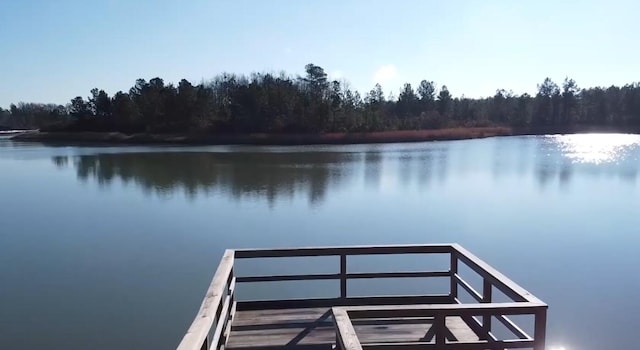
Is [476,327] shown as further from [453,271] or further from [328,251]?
[328,251]

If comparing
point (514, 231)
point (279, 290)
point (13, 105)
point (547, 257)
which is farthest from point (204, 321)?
point (13, 105)

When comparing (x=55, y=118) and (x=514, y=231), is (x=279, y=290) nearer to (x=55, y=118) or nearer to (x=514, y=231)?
(x=514, y=231)

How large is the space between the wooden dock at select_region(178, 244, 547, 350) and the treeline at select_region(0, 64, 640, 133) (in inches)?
1614

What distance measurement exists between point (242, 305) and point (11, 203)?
12.8 m

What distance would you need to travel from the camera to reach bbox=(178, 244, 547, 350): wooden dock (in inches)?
104

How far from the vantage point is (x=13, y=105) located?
9281 centimetres

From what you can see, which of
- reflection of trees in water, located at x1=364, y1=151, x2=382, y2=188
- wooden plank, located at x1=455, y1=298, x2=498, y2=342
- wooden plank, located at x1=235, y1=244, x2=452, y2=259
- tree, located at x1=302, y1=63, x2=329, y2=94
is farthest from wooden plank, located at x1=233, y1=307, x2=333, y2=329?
tree, located at x1=302, y1=63, x2=329, y2=94

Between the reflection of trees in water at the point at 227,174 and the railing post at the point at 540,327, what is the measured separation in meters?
11.4

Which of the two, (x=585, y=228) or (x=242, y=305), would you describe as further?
(x=585, y=228)

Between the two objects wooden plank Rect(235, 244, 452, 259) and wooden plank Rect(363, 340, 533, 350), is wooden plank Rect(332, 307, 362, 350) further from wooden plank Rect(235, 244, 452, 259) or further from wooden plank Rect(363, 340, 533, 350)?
wooden plank Rect(235, 244, 452, 259)

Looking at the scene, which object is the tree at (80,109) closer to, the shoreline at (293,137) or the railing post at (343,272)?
the shoreline at (293,137)

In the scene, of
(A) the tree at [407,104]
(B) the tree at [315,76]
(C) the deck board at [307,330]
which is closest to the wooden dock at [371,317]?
(C) the deck board at [307,330]

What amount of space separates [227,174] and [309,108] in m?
26.2

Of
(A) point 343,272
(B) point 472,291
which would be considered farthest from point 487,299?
(A) point 343,272
